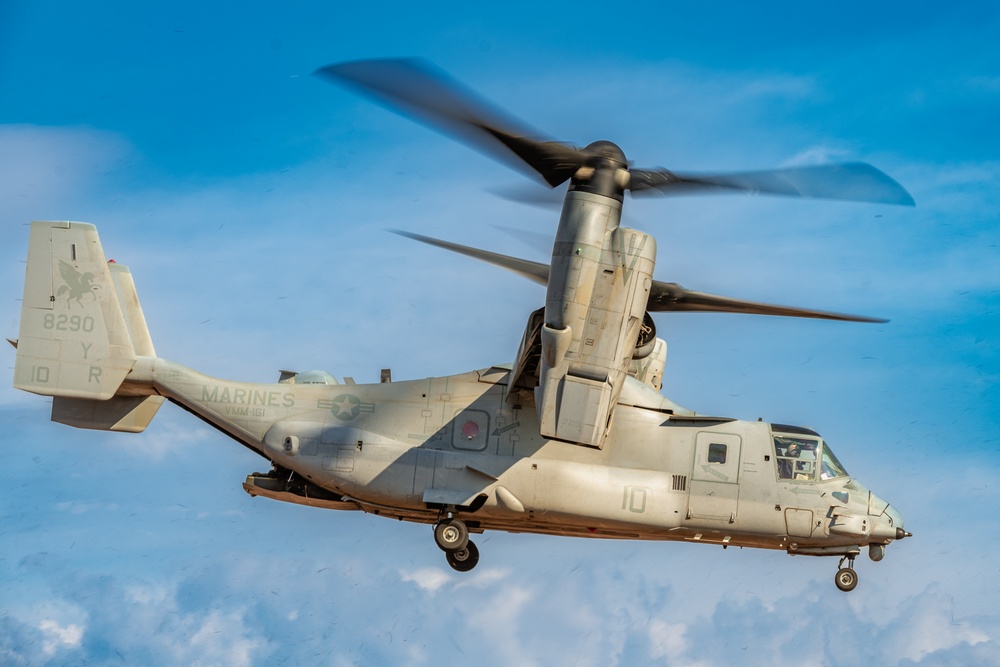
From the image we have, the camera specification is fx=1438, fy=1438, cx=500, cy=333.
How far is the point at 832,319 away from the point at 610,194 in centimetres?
448

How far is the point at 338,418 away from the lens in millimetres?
24938

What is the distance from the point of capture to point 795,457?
Result: 80.7 ft

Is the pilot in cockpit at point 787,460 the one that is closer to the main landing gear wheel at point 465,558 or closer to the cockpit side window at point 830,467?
the cockpit side window at point 830,467

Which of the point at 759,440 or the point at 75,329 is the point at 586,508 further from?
the point at 75,329

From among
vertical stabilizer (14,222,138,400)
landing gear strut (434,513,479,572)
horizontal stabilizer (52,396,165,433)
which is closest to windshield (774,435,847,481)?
landing gear strut (434,513,479,572)

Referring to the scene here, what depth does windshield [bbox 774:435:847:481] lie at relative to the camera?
24.5m

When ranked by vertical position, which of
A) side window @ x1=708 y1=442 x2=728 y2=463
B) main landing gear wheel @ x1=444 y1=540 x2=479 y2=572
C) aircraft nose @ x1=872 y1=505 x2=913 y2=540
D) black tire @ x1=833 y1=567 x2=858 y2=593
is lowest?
main landing gear wheel @ x1=444 y1=540 x2=479 y2=572

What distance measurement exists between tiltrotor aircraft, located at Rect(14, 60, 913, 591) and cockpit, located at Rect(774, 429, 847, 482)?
30 millimetres

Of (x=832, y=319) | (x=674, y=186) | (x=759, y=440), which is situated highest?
(x=674, y=186)

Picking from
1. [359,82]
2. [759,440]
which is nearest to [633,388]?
[759,440]

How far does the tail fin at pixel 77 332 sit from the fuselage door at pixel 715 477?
9921 mm

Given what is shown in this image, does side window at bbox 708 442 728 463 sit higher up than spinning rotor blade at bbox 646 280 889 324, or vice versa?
spinning rotor blade at bbox 646 280 889 324

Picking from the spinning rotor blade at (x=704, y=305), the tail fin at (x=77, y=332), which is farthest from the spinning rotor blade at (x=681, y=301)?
the tail fin at (x=77, y=332)

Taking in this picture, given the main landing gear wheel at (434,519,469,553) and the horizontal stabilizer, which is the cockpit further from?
the horizontal stabilizer
